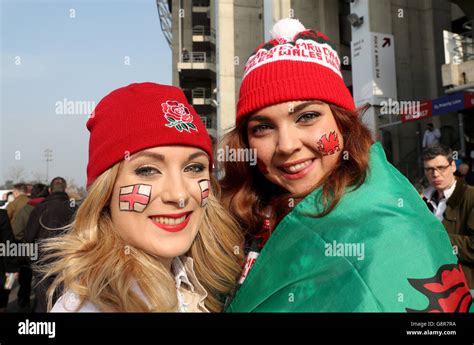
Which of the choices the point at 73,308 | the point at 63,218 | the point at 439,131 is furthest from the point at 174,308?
the point at 439,131

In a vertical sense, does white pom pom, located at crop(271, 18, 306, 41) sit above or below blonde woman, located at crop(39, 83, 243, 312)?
above

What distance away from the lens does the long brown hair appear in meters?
1.25

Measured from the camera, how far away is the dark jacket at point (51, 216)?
2908 mm

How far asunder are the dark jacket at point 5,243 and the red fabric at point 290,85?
3.22 m

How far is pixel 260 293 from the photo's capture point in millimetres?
1199

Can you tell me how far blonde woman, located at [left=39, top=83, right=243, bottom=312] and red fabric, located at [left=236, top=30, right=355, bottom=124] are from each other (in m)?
0.27

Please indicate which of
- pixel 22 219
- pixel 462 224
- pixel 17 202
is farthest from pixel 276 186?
pixel 17 202

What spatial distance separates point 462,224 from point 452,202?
181 millimetres

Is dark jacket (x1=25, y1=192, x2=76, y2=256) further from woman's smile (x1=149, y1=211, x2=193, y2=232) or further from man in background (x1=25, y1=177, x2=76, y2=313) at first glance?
woman's smile (x1=149, y1=211, x2=193, y2=232)

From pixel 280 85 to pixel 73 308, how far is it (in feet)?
3.19

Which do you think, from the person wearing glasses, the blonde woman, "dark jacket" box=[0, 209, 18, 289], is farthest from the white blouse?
"dark jacket" box=[0, 209, 18, 289]

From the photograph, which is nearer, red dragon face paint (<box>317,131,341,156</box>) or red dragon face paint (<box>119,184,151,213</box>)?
red dragon face paint (<box>119,184,151,213</box>)

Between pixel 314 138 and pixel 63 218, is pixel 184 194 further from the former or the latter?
pixel 63 218

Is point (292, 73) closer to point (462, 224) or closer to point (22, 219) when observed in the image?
point (462, 224)
